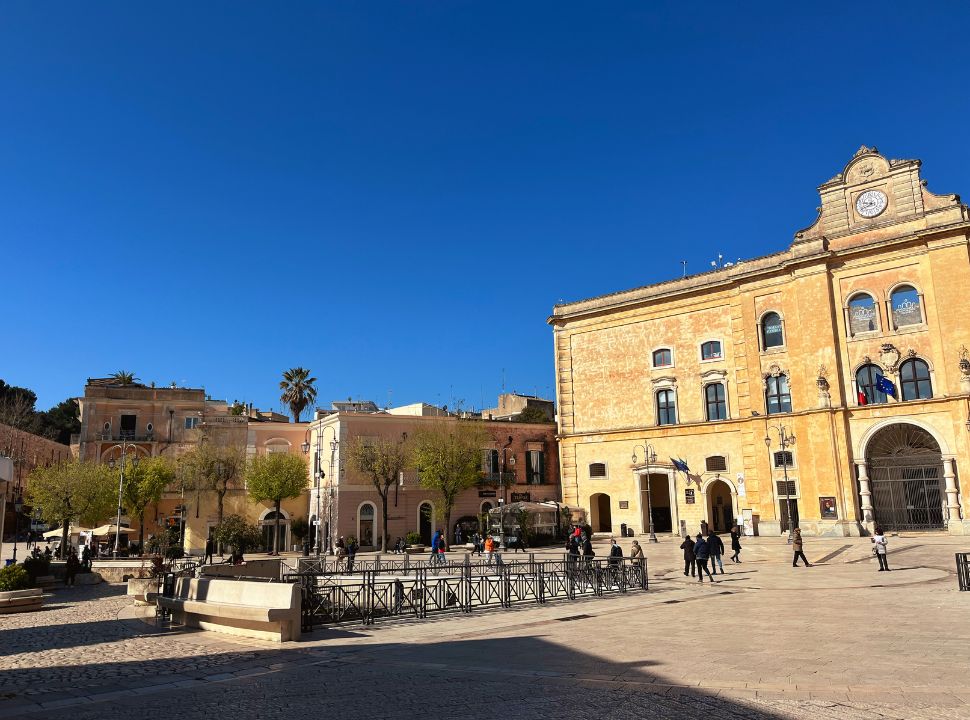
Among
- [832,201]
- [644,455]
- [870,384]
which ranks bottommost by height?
[644,455]

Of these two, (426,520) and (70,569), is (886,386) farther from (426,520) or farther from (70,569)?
(70,569)

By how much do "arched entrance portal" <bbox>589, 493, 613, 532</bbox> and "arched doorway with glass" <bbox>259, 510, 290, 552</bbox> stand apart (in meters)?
20.9

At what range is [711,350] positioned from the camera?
4456cm

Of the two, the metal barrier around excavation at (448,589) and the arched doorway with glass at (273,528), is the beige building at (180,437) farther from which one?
the metal barrier around excavation at (448,589)

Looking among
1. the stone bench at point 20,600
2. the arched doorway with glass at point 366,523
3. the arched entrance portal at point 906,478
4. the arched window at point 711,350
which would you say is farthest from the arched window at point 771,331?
the stone bench at point 20,600

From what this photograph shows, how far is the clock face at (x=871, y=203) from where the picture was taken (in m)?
38.6

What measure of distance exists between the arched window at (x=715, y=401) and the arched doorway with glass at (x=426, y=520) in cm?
1875

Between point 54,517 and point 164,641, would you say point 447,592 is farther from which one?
point 54,517

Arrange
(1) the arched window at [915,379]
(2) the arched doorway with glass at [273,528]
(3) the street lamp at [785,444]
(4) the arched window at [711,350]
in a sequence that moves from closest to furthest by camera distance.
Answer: (1) the arched window at [915,379] < (3) the street lamp at [785,444] < (4) the arched window at [711,350] < (2) the arched doorway with glass at [273,528]

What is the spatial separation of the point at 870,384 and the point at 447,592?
30252 mm

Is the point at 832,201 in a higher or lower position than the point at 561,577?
higher

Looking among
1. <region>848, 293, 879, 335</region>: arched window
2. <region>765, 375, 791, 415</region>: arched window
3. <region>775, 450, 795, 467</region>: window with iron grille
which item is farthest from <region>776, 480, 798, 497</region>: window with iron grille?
<region>848, 293, 879, 335</region>: arched window

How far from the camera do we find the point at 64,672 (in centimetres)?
1090

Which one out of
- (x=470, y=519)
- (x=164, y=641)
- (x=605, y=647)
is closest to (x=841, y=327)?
(x=470, y=519)
